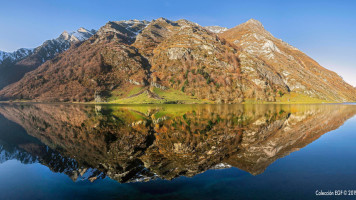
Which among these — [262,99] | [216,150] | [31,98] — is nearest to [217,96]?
[262,99]

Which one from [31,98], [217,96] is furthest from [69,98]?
[217,96]

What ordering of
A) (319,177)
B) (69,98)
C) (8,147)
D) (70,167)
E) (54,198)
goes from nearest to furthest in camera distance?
(54,198) < (319,177) < (70,167) < (8,147) < (69,98)

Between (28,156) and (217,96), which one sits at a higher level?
(217,96)

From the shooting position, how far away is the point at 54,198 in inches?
372

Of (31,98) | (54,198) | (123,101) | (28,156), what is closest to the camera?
(54,198)

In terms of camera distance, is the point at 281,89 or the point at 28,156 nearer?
the point at 28,156

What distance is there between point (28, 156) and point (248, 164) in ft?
64.2

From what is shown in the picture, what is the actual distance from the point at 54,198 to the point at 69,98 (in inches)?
7824

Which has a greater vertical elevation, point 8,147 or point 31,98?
point 31,98

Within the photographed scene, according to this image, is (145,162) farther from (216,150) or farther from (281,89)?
(281,89)

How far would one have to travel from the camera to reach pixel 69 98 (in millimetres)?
178750

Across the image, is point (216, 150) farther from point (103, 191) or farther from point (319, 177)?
point (103, 191)

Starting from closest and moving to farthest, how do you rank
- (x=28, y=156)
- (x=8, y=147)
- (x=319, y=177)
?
(x=319, y=177) < (x=28, y=156) < (x=8, y=147)

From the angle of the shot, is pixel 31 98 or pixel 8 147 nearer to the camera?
pixel 8 147
